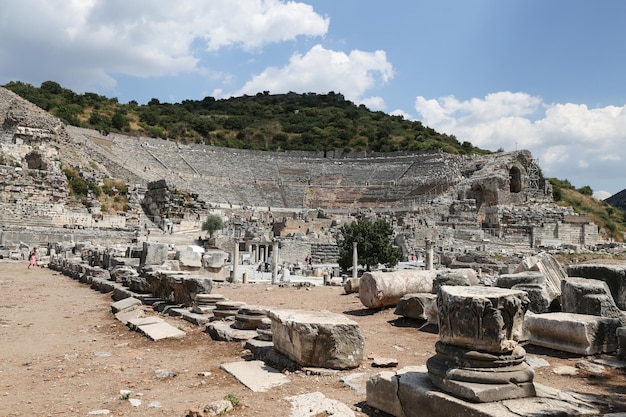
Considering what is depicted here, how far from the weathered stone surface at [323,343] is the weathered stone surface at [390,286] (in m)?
3.70

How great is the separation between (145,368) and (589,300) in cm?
612

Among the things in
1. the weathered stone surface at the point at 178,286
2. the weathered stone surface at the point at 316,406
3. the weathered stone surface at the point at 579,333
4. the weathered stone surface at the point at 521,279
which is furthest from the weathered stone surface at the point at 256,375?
the weathered stone surface at the point at 521,279

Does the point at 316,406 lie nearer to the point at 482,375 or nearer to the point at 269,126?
the point at 482,375

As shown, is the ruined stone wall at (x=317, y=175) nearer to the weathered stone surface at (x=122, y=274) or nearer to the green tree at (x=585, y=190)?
the green tree at (x=585, y=190)

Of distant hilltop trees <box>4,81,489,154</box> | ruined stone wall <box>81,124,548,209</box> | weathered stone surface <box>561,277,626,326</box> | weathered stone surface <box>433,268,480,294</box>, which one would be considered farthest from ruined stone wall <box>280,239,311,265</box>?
distant hilltop trees <box>4,81,489,154</box>

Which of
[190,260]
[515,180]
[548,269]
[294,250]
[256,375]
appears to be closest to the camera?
[256,375]

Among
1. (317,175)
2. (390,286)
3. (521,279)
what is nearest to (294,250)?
(390,286)

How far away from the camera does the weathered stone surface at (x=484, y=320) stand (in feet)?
12.6

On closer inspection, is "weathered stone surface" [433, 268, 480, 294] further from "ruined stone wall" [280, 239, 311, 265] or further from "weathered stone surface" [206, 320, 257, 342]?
"ruined stone wall" [280, 239, 311, 265]

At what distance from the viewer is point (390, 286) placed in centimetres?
926

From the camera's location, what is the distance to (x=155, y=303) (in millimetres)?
10648

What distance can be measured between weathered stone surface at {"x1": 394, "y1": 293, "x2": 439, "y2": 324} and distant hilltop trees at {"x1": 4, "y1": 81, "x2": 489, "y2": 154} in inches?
2163

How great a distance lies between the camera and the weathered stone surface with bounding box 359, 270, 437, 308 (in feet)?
30.1

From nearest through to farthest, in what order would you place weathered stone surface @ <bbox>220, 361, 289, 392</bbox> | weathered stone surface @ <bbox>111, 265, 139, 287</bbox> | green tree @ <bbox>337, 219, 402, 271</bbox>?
weathered stone surface @ <bbox>220, 361, 289, 392</bbox>
weathered stone surface @ <bbox>111, 265, 139, 287</bbox>
green tree @ <bbox>337, 219, 402, 271</bbox>
